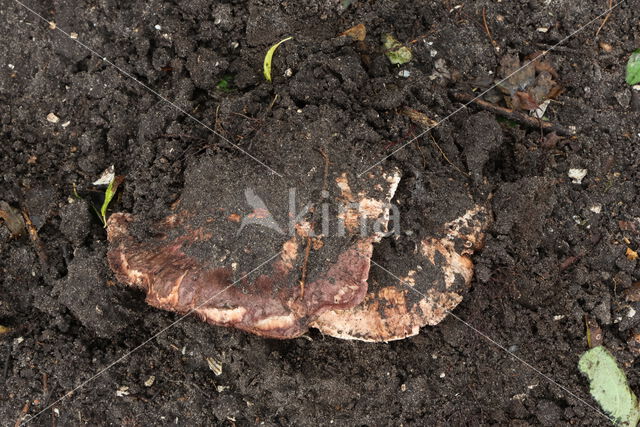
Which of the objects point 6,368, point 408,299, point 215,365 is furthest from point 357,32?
point 6,368

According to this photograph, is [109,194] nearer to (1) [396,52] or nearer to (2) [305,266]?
(2) [305,266]

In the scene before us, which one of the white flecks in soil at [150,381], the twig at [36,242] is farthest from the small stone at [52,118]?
the white flecks in soil at [150,381]

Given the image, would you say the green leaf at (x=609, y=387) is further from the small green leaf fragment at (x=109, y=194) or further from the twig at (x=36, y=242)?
the twig at (x=36, y=242)

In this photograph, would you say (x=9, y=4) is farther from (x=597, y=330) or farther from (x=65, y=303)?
(x=597, y=330)

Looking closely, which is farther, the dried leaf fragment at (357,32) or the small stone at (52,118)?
the small stone at (52,118)

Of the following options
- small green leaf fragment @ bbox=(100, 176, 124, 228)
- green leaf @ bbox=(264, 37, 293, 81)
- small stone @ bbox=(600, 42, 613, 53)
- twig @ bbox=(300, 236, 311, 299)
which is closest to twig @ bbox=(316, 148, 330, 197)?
twig @ bbox=(300, 236, 311, 299)

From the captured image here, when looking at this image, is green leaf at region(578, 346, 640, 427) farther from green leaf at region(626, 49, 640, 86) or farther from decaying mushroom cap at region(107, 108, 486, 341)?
green leaf at region(626, 49, 640, 86)
